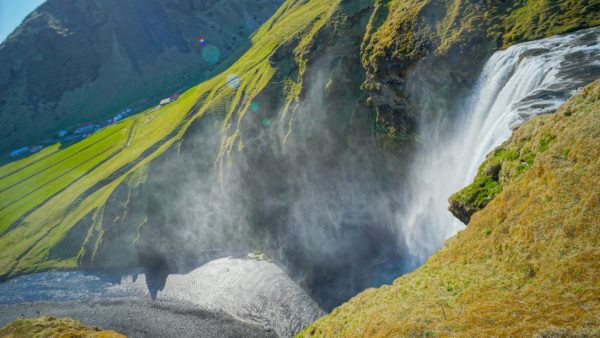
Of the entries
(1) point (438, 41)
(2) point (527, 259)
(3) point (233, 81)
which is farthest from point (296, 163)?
(2) point (527, 259)

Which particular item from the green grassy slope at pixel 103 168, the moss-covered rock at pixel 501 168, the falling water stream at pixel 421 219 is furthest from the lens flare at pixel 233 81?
the moss-covered rock at pixel 501 168

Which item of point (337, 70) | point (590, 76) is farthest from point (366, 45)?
point (590, 76)

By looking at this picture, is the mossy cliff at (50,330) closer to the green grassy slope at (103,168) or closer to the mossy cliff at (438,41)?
the green grassy slope at (103,168)

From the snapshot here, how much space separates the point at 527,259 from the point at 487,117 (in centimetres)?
2547

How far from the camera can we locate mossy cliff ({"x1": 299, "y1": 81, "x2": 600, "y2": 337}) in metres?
15.9

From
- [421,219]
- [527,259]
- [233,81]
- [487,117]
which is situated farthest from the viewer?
[233,81]

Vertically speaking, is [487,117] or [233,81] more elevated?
[233,81]

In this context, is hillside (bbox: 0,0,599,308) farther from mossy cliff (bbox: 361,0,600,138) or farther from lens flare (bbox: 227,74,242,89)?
lens flare (bbox: 227,74,242,89)

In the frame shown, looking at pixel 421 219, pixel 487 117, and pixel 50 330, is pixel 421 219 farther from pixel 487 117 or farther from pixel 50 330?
pixel 50 330

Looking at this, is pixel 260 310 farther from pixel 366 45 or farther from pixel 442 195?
pixel 366 45

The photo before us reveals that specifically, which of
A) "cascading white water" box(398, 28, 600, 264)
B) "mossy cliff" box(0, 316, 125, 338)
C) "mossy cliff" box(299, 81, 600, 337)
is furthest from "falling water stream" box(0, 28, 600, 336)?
"mossy cliff" box(299, 81, 600, 337)

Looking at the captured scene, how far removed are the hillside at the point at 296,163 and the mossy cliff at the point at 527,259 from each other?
2499 centimetres

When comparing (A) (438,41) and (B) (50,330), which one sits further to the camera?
(A) (438,41)

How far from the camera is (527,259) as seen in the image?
19.8m
